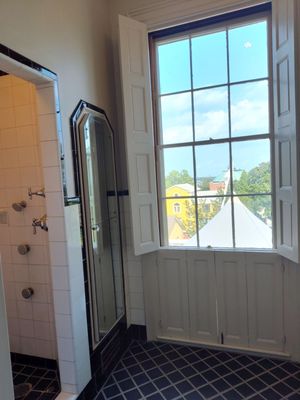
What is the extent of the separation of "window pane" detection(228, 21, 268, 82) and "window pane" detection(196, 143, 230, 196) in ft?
1.83

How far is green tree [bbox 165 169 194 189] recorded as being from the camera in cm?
248

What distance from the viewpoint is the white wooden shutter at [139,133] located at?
2285 millimetres

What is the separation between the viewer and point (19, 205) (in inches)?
87.5

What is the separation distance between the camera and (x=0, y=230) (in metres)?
2.34

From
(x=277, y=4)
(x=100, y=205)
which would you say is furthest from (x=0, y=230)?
(x=277, y=4)

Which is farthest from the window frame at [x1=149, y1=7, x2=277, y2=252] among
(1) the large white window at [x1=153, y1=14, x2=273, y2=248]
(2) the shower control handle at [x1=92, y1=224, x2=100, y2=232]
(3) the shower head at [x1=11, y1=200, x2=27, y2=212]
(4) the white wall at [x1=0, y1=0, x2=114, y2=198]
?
(3) the shower head at [x1=11, y1=200, x2=27, y2=212]

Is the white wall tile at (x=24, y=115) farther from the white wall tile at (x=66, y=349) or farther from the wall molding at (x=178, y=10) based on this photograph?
the white wall tile at (x=66, y=349)

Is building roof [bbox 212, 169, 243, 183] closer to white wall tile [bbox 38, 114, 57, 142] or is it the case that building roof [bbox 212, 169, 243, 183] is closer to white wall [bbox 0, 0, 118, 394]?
white wall [bbox 0, 0, 118, 394]

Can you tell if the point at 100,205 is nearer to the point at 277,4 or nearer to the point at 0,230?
the point at 0,230

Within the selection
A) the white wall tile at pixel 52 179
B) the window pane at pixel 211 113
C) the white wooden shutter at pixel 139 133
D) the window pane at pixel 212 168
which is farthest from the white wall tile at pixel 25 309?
the window pane at pixel 211 113

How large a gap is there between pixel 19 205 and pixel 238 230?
1.73 m

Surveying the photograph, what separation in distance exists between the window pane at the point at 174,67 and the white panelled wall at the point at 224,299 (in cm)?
140

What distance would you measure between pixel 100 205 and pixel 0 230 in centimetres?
84

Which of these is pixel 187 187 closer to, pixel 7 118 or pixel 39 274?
pixel 39 274
